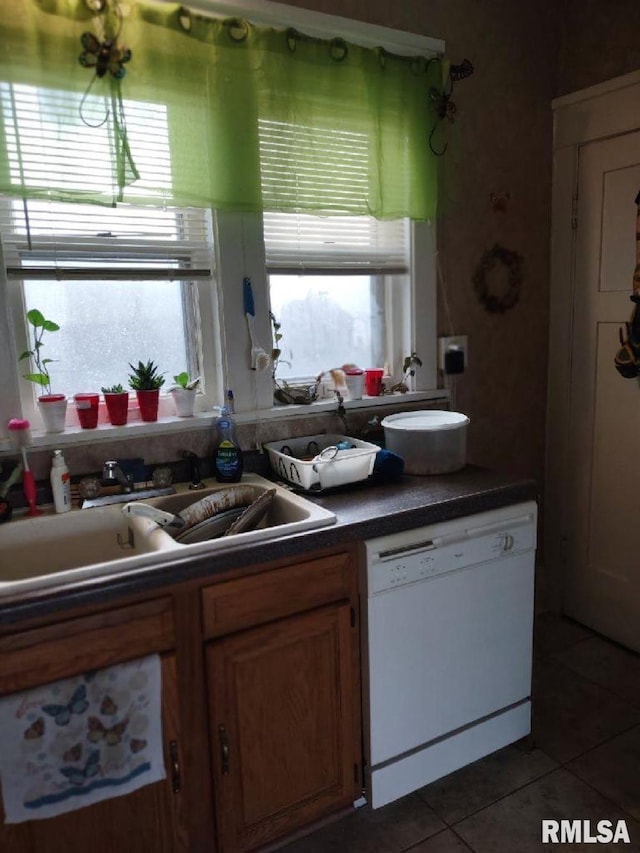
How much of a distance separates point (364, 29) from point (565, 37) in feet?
3.30

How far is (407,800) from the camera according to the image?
184 cm

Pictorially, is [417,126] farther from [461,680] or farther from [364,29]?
[461,680]

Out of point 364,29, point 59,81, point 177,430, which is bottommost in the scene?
point 177,430

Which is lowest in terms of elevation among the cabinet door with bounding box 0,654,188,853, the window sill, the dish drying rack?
the cabinet door with bounding box 0,654,188,853

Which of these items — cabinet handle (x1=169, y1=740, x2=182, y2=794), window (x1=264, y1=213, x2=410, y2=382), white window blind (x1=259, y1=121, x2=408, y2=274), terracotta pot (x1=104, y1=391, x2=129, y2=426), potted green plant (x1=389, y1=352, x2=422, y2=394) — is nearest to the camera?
cabinet handle (x1=169, y1=740, x2=182, y2=794)

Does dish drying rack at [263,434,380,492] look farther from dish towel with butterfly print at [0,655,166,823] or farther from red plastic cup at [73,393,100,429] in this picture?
dish towel with butterfly print at [0,655,166,823]

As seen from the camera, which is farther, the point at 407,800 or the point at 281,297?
the point at 281,297

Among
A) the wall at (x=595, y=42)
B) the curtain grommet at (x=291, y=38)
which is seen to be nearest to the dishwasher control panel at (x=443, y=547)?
the curtain grommet at (x=291, y=38)

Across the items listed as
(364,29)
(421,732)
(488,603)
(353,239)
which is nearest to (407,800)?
(421,732)

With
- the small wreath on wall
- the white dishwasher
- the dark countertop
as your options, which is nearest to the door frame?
the small wreath on wall

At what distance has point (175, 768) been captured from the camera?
4.74ft

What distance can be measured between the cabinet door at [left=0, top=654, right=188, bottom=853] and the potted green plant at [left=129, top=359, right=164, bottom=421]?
804 millimetres

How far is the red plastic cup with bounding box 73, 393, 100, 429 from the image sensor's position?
1.83 meters

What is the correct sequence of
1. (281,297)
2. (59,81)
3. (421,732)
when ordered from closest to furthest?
(59,81) → (421,732) → (281,297)
